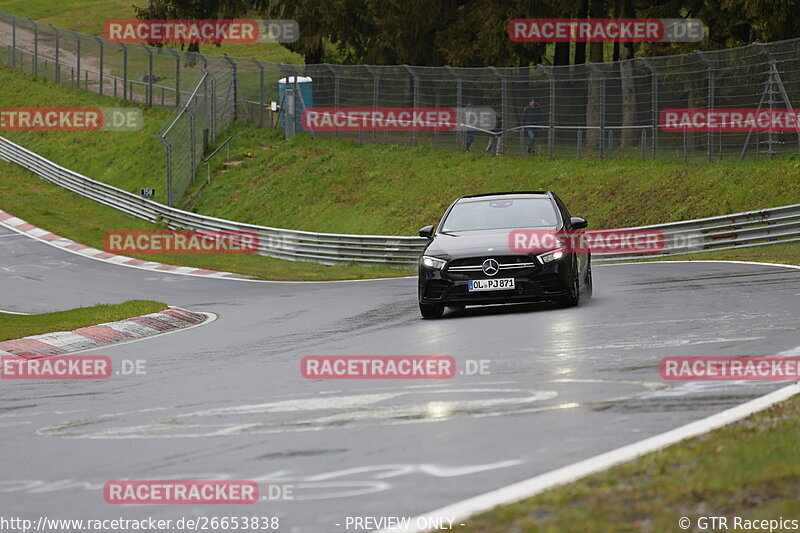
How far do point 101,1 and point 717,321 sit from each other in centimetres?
10229

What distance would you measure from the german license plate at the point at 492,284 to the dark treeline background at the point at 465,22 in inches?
895

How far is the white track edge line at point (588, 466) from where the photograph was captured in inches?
200

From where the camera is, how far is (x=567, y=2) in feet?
129

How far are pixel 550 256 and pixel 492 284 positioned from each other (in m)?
0.76

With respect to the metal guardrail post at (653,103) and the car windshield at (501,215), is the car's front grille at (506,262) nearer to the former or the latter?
the car windshield at (501,215)

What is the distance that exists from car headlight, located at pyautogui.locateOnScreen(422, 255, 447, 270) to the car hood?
0.06 m

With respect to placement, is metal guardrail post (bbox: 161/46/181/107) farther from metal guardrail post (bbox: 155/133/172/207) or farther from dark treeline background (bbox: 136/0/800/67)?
metal guardrail post (bbox: 155/133/172/207)

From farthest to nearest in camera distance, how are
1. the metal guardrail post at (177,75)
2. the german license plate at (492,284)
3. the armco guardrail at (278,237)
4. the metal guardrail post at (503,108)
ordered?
the metal guardrail post at (177,75), the metal guardrail post at (503,108), the armco guardrail at (278,237), the german license plate at (492,284)

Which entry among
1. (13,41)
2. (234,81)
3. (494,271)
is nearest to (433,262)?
(494,271)

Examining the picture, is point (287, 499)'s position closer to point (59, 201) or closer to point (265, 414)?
point (265, 414)

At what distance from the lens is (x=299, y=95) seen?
45.1m

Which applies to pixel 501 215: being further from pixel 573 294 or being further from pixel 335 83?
pixel 335 83

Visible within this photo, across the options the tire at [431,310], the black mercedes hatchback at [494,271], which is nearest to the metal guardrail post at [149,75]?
the black mercedes hatchback at [494,271]

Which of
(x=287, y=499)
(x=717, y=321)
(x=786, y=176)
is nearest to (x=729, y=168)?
(x=786, y=176)
